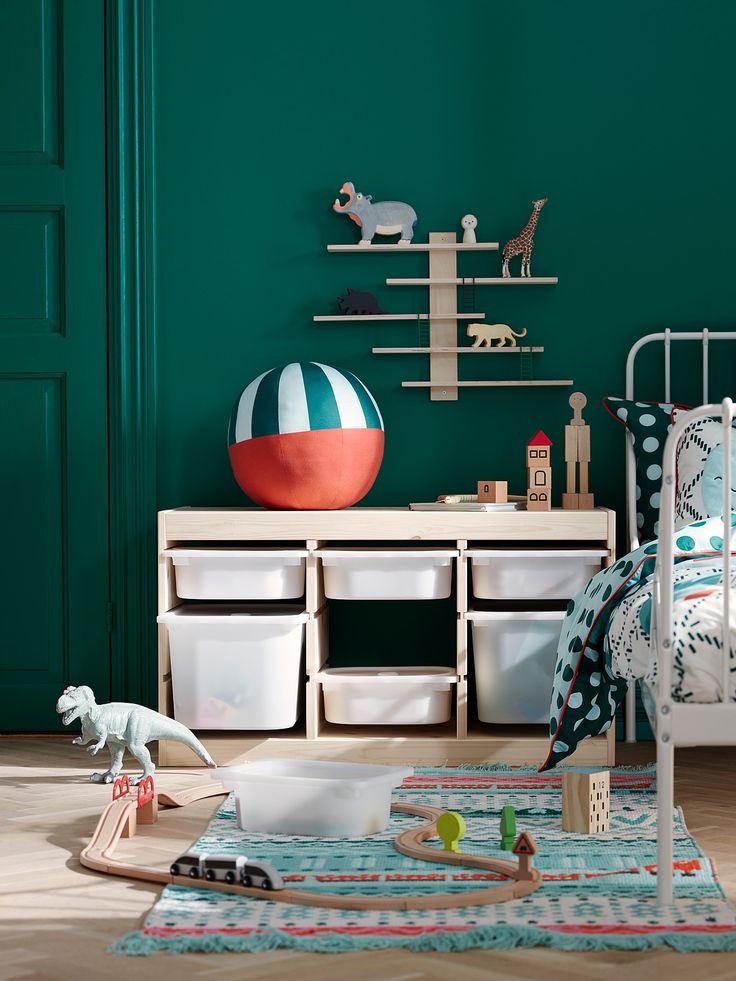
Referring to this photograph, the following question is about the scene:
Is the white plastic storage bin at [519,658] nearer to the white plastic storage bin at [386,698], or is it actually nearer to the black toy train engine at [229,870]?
the white plastic storage bin at [386,698]

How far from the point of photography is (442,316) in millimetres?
3484

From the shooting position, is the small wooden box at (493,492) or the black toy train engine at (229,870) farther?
the small wooden box at (493,492)

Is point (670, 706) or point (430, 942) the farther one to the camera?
point (670, 706)

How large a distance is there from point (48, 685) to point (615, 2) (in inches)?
101

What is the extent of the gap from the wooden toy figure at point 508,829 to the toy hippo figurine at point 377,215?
1.82 metres

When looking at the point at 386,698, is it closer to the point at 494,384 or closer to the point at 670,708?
the point at 494,384

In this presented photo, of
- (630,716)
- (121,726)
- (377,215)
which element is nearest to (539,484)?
(630,716)

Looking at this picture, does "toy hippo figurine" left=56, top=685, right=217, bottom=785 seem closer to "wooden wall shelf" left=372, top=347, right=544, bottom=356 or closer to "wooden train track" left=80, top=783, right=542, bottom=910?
"wooden train track" left=80, top=783, right=542, bottom=910

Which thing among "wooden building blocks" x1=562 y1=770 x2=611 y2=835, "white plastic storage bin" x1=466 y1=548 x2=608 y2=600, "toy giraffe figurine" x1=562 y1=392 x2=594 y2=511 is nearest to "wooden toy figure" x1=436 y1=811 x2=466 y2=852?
"wooden building blocks" x1=562 y1=770 x2=611 y2=835

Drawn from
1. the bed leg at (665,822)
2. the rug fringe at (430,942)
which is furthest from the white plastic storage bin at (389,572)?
the rug fringe at (430,942)

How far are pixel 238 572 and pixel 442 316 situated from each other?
0.99 meters

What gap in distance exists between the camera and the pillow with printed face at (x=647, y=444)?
10.6ft

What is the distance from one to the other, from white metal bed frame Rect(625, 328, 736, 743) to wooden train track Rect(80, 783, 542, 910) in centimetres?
99

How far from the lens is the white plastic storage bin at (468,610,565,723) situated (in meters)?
3.01
